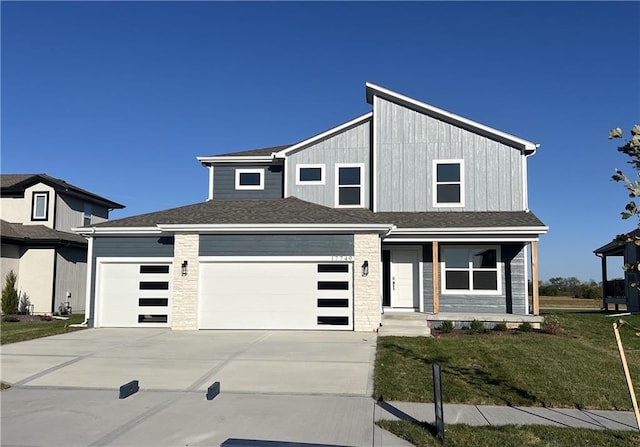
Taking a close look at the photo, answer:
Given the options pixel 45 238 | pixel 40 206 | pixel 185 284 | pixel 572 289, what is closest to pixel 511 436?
pixel 185 284

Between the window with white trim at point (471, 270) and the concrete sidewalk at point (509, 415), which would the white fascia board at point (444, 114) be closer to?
the window with white trim at point (471, 270)

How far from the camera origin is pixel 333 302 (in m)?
14.3

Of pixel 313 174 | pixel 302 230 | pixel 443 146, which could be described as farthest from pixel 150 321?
→ pixel 443 146

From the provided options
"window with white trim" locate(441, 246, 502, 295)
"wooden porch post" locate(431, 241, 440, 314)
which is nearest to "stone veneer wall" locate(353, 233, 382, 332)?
"wooden porch post" locate(431, 241, 440, 314)

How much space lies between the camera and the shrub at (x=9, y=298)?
19.9m

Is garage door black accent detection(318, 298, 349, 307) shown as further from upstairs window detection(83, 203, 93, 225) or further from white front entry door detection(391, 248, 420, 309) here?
upstairs window detection(83, 203, 93, 225)

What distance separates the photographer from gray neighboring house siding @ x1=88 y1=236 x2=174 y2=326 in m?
15.5

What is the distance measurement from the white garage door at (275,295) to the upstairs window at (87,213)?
14174 mm

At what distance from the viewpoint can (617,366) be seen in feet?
31.6

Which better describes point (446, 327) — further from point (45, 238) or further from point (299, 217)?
point (45, 238)

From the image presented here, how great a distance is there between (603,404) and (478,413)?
2080 mm

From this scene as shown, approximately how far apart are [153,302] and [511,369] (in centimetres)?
1068

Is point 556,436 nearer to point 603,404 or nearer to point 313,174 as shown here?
point 603,404

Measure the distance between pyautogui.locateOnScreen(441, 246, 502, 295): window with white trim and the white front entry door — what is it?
36.3 inches
